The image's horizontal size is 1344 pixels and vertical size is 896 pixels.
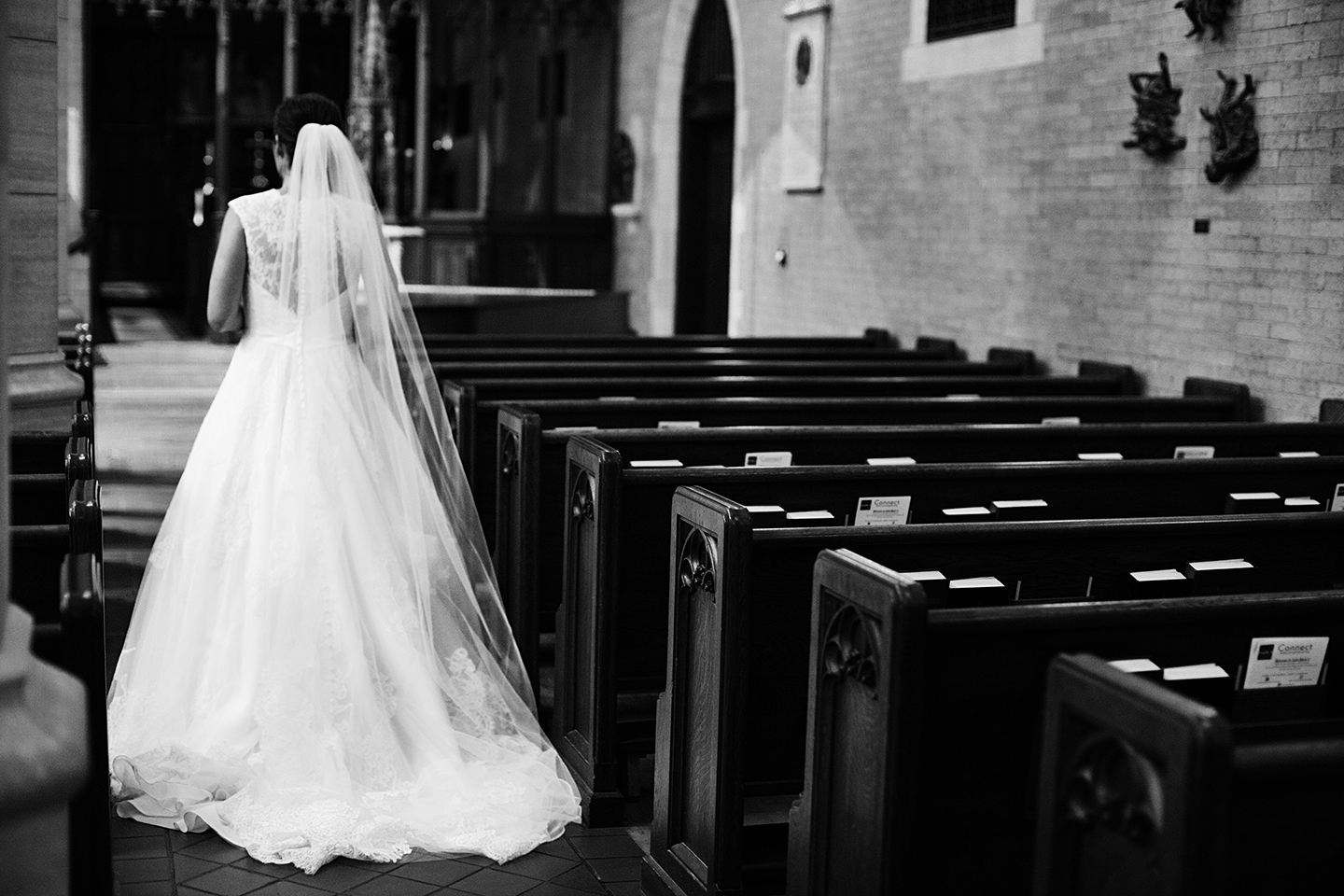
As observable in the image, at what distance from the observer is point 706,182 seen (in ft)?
38.3

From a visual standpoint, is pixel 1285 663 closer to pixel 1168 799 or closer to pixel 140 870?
pixel 1168 799

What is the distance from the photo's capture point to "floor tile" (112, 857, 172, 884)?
3039 mm

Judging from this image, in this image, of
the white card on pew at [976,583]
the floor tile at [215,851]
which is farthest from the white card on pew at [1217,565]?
the floor tile at [215,851]

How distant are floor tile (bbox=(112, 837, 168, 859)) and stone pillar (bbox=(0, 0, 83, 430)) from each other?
139 centimetres

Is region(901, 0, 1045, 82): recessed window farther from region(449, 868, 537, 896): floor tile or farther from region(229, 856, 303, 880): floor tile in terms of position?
region(229, 856, 303, 880): floor tile

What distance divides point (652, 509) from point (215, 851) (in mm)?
1274

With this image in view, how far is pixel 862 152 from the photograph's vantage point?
8.49m

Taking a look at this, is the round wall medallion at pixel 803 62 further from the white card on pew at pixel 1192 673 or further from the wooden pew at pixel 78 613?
the white card on pew at pixel 1192 673

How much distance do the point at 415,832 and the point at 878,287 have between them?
220 inches

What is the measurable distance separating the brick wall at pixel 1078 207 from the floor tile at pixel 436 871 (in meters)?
3.45

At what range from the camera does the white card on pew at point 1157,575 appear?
9.55ft

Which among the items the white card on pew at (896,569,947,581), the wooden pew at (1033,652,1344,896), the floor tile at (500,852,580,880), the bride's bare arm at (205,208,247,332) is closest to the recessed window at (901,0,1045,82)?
the bride's bare arm at (205,208,247,332)

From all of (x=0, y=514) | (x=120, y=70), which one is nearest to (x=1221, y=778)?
(x=0, y=514)

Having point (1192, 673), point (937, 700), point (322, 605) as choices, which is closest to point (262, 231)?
point (322, 605)
